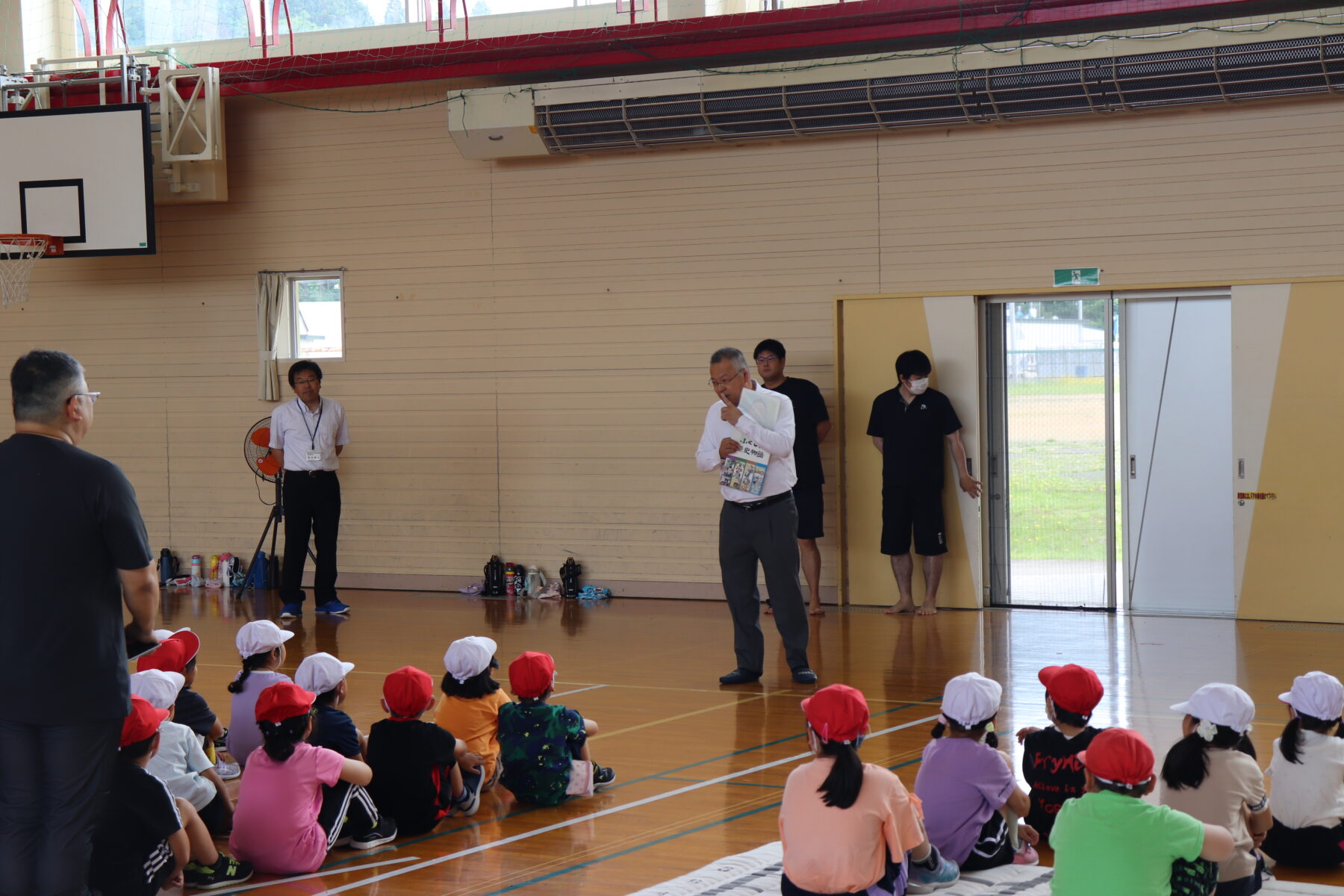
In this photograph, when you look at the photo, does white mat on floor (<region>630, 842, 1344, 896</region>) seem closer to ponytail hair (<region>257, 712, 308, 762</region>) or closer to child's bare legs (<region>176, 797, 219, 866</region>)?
ponytail hair (<region>257, 712, 308, 762</region>)

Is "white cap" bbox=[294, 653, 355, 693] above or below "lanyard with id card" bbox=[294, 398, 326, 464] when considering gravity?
below

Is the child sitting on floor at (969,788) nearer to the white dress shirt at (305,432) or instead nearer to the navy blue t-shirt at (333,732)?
the navy blue t-shirt at (333,732)

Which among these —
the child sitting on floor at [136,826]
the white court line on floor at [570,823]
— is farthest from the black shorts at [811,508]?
the child sitting on floor at [136,826]

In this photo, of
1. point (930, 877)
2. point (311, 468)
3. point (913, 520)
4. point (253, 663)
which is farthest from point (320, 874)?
point (311, 468)

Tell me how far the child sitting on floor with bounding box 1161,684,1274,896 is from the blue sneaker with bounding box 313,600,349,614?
8.26 meters

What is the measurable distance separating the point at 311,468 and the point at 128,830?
7805 millimetres

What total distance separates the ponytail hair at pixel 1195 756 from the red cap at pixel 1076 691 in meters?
0.40

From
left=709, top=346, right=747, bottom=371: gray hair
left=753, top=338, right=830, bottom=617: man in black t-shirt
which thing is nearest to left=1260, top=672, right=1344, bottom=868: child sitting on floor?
left=709, top=346, right=747, bottom=371: gray hair

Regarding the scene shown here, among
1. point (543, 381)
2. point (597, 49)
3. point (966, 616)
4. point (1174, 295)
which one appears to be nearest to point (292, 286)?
point (543, 381)

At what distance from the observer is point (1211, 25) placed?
985 cm

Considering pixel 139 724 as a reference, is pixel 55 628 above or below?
above

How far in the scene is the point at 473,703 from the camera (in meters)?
5.68

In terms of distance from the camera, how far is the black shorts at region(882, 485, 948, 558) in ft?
35.4

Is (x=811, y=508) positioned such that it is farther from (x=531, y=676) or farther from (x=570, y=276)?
(x=531, y=676)
